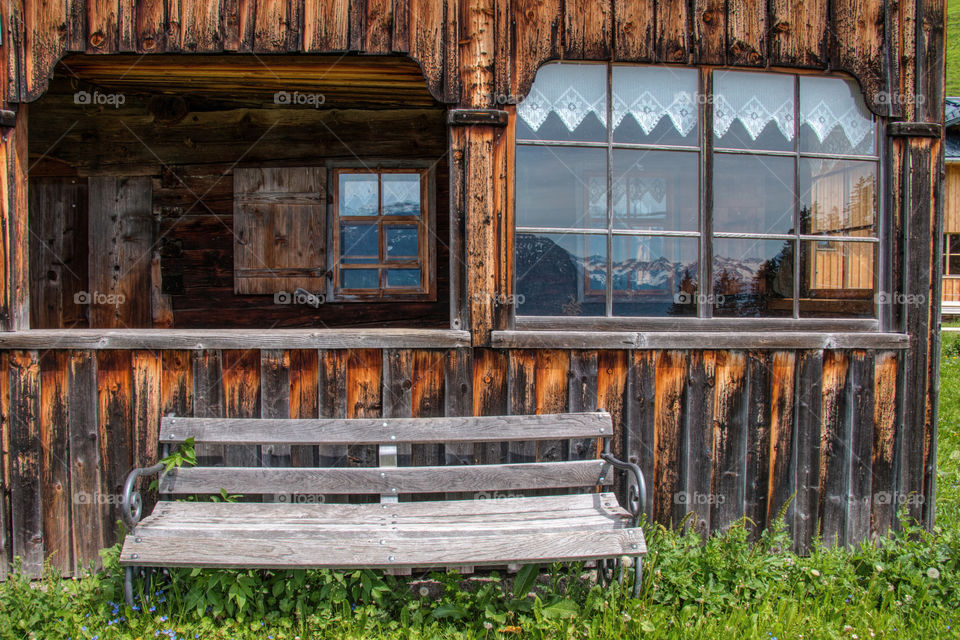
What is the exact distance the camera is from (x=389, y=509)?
8.87ft

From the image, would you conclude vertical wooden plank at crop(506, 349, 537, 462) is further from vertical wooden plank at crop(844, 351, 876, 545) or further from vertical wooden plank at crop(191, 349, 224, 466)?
vertical wooden plank at crop(844, 351, 876, 545)

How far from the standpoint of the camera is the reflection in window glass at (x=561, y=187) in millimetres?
3145

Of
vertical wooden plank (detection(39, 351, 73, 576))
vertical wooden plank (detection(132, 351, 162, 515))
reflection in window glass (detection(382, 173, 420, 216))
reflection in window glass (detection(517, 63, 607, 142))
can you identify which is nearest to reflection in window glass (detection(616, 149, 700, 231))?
reflection in window glass (detection(517, 63, 607, 142))

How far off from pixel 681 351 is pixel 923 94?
190cm

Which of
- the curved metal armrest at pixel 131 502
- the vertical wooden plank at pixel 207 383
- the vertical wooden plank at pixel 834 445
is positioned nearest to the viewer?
the curved metal armrest at pixel 131 502

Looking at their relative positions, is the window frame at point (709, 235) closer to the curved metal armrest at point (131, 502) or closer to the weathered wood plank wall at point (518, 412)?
the weathered wood plank wall at point (518, 412)

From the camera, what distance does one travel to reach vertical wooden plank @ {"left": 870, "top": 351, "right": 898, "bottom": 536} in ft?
10.6

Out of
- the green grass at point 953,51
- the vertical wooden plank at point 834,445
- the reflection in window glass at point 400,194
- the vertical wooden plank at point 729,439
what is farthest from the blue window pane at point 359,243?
the green grass at point 953,51

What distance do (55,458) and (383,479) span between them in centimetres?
165

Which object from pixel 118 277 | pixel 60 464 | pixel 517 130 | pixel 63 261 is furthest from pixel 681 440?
pixel 63 261

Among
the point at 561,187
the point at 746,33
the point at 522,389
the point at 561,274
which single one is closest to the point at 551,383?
the point at 522,389

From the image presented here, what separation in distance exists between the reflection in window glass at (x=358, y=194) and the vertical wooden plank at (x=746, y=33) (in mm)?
2960

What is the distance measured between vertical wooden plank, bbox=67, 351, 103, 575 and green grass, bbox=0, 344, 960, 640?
20cm

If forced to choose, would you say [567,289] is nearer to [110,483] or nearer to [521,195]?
[521,195]
